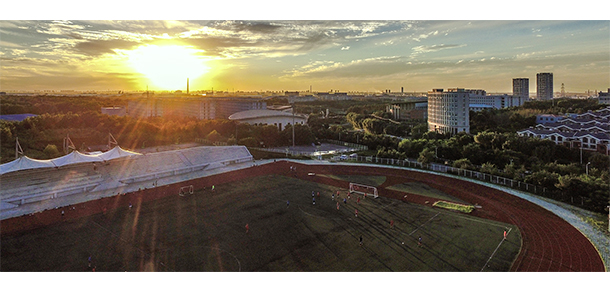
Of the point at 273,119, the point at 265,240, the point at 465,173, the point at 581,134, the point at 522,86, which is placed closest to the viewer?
the point at 265,240

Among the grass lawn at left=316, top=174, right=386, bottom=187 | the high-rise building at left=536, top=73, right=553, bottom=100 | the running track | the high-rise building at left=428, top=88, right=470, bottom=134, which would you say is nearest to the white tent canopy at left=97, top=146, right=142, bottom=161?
the running track

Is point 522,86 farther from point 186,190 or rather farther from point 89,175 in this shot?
point 89,175

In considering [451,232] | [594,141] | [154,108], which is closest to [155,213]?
[451,232]

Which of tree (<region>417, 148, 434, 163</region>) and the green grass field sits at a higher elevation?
tree (<region>417, 148, 434, 163</region>)

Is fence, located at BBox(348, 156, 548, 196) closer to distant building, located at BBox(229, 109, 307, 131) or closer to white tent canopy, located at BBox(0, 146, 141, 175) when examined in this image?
white tent canopy, located at BBox(0, 146, 141, 175)

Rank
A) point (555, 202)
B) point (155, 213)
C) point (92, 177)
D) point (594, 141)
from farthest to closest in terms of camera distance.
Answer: point (594, 141)
point (92, 177)
point (555, 202)
point (155, 213)

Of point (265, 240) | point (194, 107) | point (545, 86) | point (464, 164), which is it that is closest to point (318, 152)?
point (464, 164)

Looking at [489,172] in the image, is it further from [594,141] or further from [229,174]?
[229,174]
